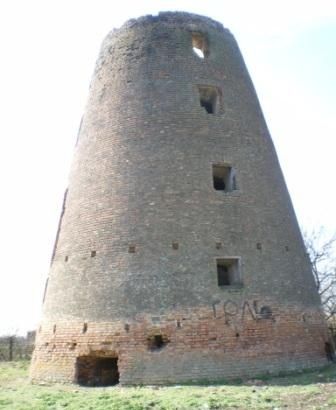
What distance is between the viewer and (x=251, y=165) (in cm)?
1470

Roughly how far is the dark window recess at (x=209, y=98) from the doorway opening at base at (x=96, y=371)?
8139 mm

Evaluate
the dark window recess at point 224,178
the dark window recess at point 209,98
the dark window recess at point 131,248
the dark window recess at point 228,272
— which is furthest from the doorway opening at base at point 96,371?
the dark window recess at point 209,98

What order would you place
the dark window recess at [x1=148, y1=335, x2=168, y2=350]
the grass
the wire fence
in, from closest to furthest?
1. the grass
2. the dark window recess at [x1=148, y1=335, x2=168, y2=350]
3. the wire fence

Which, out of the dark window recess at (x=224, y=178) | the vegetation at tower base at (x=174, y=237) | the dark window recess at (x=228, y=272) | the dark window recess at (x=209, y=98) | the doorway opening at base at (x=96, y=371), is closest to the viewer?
the vegetation at tower base at (x=174, y=237)

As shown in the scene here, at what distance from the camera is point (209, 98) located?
15.8 meters

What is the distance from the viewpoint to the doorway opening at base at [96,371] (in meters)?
12.5

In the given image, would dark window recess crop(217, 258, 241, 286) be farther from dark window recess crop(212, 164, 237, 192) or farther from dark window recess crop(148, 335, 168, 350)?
dark window recess crop(148, 335, 168, 350)

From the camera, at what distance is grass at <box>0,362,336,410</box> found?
8.75m

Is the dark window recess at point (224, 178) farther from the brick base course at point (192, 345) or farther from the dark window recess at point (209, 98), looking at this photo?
the brick base course at point (192, 345)

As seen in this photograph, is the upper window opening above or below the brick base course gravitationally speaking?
above

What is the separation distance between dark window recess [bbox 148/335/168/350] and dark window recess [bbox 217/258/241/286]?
8.25ft

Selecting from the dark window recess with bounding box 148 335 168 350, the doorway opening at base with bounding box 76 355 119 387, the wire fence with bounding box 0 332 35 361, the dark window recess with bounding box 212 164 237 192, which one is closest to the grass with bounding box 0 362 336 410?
the doorway opening at base with bounding box 76 355 119 387

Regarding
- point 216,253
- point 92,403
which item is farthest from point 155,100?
point 92,403

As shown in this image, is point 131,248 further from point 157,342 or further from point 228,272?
point 228,272
